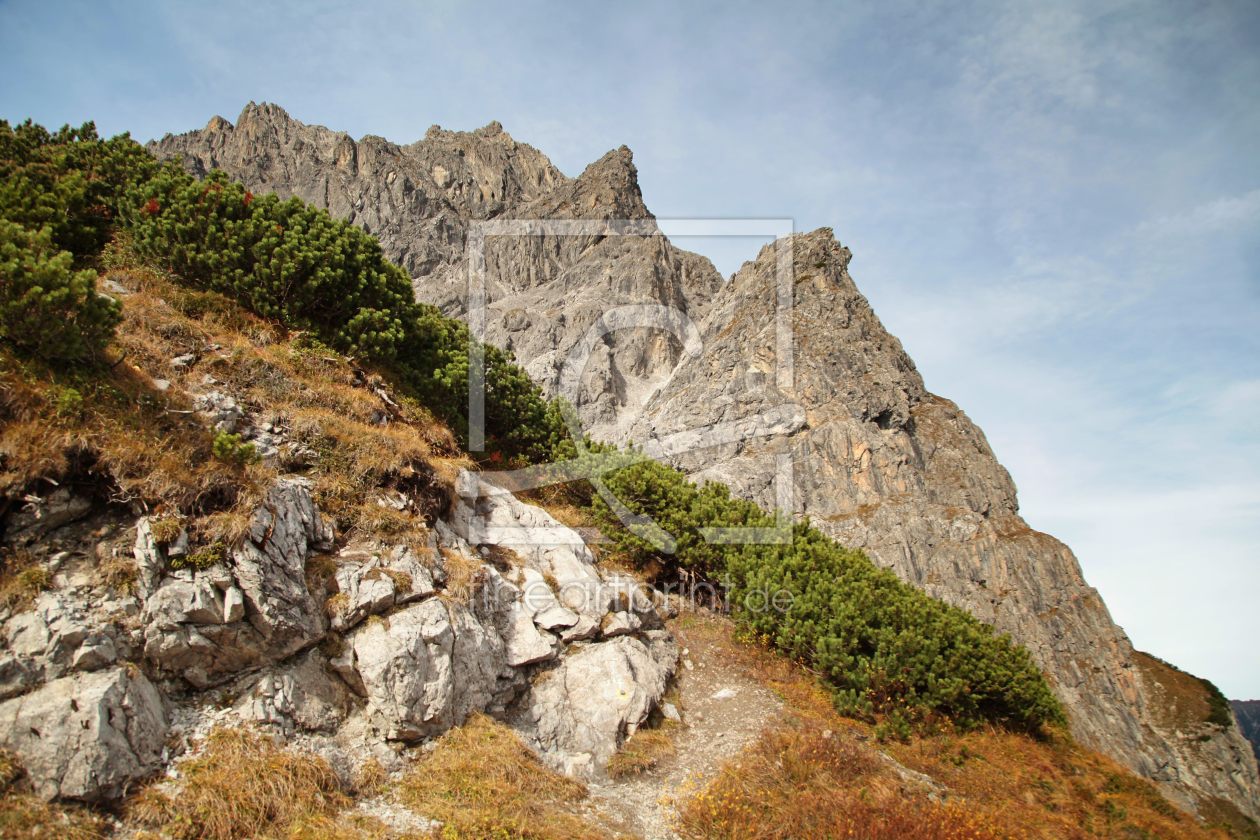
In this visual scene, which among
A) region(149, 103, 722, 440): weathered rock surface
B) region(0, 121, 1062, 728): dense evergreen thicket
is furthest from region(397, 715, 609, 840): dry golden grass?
region(149, 103, 722, 440): weathered rock surface

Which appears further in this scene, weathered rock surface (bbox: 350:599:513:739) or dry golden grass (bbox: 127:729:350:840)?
weathered rock surface (bbox: 350:599:513:739)

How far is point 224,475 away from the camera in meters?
8.47

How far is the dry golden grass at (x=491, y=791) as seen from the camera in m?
7.66

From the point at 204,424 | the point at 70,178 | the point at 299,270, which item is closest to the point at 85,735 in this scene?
the point at 204,424

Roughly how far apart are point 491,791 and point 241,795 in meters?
3.39

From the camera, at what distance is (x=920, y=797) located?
9805 millimetres

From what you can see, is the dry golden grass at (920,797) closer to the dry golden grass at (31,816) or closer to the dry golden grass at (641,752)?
the dry golden grass at (641,752)

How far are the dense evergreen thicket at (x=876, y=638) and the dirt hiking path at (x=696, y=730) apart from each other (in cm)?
138

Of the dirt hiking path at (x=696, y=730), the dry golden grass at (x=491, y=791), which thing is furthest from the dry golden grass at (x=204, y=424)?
the dirt hiking path at (x=696, y=730)

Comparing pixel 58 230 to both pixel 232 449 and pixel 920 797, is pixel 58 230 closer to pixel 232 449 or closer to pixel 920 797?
pixel 232 449

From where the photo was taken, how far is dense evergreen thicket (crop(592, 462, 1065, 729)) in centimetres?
1283

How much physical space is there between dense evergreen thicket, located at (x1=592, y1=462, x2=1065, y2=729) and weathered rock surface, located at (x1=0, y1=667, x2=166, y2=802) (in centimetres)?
1250

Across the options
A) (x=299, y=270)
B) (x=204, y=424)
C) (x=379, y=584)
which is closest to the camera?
(x=204, y=424)

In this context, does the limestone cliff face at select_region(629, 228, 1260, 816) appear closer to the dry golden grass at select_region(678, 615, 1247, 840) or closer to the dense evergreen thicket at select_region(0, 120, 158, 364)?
the dry golden grass at select_region(678, 615, 1247, 840)
